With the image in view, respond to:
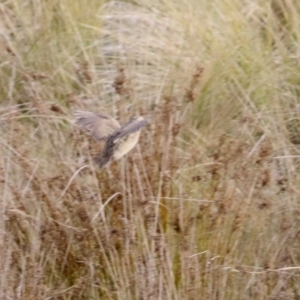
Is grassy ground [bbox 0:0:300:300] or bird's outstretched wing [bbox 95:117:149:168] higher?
bird's outstretched wing [bbox 95:117:149:168]

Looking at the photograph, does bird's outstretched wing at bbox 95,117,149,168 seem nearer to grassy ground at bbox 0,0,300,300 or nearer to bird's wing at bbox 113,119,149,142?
bird's wing at bbox 113,119,149,142

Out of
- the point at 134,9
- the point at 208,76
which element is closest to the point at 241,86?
the point at 208,76

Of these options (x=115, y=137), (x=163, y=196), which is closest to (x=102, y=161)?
(x=115, y=137)

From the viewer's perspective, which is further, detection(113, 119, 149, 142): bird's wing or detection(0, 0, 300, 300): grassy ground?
detection(0, 0, 300, 300): grassy ground

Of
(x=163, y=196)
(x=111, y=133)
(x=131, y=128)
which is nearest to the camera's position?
(x=131, y=128)

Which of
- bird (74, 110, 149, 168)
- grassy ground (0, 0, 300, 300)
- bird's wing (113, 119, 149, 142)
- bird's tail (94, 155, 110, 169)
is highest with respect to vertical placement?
bird's wing (113, 119, 149, 142)

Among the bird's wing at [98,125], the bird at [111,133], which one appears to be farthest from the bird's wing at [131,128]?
the bird's wing at [98,125]

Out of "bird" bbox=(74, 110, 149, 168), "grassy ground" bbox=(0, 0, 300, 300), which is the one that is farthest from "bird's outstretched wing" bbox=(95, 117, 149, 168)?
"grassy ground" bbox=(0, 0, 300, 300)

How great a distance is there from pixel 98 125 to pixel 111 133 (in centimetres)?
7

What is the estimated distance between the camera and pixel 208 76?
3.59m

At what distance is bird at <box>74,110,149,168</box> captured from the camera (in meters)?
2.43

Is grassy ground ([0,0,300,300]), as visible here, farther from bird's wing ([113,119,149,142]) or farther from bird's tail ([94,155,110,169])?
bird's wing ([113,119,149,142])

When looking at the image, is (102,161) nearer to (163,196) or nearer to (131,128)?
(131,128)

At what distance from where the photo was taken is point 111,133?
257 centimetres
